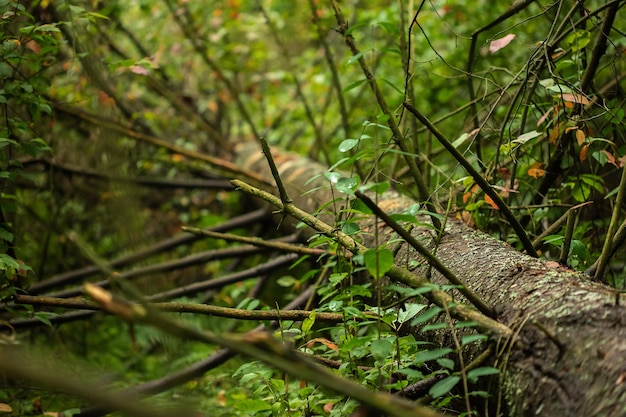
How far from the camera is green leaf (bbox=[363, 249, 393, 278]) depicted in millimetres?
1343

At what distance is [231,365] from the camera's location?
3070 millimetres

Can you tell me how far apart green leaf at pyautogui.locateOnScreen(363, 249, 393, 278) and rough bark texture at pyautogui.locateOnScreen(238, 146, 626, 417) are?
0.34 meters

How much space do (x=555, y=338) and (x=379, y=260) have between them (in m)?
0.42

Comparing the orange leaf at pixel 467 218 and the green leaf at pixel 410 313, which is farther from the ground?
the orange leaf at pixel 467 218

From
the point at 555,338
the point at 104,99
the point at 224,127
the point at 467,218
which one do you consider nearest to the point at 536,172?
the point at 467,218

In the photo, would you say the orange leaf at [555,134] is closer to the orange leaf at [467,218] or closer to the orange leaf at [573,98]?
the orange leaf at [573,98]

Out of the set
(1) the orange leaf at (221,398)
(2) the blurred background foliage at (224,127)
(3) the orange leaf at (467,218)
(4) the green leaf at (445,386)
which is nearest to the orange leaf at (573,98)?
(2) the blurred background foliage at (224,127)

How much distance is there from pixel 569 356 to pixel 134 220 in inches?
62.2

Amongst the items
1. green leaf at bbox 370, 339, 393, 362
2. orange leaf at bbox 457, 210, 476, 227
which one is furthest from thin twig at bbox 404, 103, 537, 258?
green leaf at bbox 370, 339, 393, 362

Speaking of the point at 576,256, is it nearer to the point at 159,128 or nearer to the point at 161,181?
the point at 161,181

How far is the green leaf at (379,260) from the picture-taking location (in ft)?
4.41

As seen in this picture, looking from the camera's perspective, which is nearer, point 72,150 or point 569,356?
point 569,356

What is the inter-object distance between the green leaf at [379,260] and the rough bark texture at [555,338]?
Answer: 1.13ft

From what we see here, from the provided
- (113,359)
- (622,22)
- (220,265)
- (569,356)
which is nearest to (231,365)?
(113,359)
